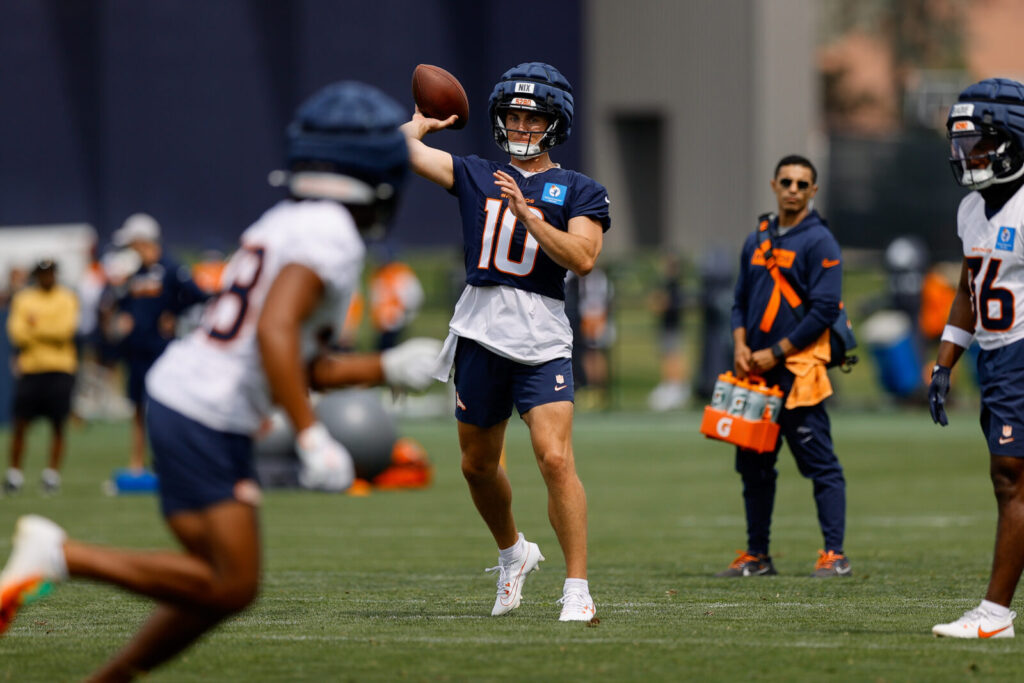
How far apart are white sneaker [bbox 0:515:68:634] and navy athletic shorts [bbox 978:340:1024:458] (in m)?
3.50

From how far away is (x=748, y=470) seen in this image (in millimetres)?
9117

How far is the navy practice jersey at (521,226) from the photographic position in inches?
278

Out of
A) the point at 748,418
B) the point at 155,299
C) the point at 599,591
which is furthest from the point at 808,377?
the point at 155,299

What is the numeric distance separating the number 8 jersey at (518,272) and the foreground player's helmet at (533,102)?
0.41 feet

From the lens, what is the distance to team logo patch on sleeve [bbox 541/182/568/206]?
23.2 feet

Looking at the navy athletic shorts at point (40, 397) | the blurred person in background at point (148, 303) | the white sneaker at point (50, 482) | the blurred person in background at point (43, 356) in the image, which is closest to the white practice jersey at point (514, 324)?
the blurred person in background at point (148, 303)

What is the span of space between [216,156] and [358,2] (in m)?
4.34

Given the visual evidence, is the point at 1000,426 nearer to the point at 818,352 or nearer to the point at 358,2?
the point at 818,352

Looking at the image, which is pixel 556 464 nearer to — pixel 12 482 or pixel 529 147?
pixel 529 147

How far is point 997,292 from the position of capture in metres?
6.49

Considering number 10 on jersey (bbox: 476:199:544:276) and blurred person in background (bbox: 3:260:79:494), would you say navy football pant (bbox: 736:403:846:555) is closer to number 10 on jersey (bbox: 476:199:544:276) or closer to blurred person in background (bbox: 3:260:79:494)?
number 10 on jersey (bbox: 476:199:544:276)

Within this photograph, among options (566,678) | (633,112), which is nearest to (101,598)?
(566,678)

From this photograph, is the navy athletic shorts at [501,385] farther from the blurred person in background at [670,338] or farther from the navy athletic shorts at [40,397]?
the blurred person in background at [670,338]

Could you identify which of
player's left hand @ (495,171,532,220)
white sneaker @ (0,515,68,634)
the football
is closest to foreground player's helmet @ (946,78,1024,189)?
player's left hand @ (495,171,532,220)
